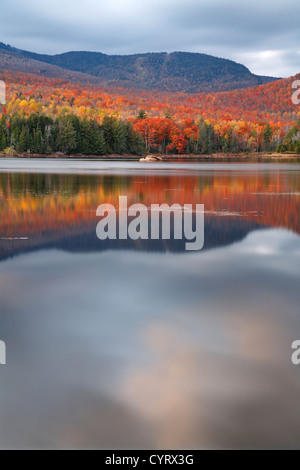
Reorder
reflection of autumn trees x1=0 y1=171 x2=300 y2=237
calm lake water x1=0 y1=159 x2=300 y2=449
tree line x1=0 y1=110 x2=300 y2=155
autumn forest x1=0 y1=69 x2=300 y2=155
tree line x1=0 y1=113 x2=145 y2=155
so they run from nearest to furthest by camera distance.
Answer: calm lake water x1=0 y1=159 x2=300 y2=449
reflection of autumn trees x1=0 y1=171 x2=300 y2=237
tree line x1=0 y1=113 x2=145 y2=155
tree line x1=0 y1=110 x2=300 y2=155
autumn forest x1=0 y1=69 x2=300 y2=155

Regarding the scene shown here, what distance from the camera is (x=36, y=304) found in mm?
7883

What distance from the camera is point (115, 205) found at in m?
20.2

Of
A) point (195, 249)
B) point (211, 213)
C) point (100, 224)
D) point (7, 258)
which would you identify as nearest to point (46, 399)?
point (7, 258)

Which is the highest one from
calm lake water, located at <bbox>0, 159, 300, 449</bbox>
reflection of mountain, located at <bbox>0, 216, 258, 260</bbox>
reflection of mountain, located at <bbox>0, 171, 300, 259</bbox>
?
reflection of mountain, located at <bbox>0, 171, 300, 259</bbox>

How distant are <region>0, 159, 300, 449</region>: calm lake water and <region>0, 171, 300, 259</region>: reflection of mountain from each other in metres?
0.17

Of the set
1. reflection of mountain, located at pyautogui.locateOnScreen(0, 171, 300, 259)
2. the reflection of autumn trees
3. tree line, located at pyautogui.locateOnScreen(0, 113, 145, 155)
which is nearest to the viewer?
reflection of mountain, located at pyautogui.locateOnScreen(0, 171, 300, 259)

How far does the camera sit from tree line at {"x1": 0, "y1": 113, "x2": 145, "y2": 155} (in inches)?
4227

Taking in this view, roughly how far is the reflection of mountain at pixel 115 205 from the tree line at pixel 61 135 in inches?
3279

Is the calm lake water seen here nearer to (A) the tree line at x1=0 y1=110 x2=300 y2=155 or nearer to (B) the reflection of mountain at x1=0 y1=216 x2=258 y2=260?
(B) the reflection of mountain at x1=0 y1=216 x2=258 y2=260

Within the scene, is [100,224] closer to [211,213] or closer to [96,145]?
[211,213]

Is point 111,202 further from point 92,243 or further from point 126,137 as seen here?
point 126,137

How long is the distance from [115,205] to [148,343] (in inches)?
561

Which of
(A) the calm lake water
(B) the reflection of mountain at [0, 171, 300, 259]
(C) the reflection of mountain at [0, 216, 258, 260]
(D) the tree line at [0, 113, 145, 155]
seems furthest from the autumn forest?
(A) the calm lake water

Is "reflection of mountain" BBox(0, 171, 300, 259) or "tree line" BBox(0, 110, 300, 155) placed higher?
"tree line" BBox(0, 110, 300, 155)
